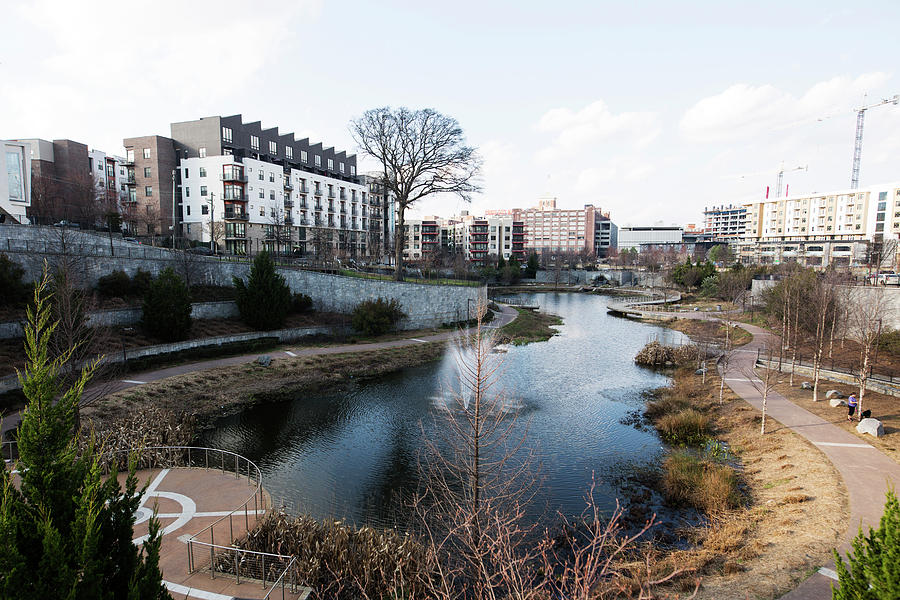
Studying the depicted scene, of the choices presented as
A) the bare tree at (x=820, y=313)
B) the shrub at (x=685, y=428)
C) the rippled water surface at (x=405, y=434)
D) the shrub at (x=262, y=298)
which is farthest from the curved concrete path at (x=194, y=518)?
the bare tree at (x=820, y=313)

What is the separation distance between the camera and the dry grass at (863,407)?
48.6 feet

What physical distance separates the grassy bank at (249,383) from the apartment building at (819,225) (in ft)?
244

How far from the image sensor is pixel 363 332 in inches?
1297

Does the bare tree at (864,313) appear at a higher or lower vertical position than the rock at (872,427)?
higher

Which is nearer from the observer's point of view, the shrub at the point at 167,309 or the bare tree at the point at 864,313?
the bare tree at the point at 864,313

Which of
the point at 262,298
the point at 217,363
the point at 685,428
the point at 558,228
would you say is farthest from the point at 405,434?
the point at 558,228

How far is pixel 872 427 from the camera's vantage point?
605 inches

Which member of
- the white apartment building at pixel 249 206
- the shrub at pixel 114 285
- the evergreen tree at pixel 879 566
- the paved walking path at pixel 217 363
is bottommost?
the paved walking path at pixel 217 363

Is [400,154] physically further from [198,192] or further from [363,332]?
[198,192]

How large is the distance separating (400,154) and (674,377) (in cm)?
2421

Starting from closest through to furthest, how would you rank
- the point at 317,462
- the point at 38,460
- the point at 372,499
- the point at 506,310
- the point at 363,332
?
the point at 38,460, the point at 372,499, the point at 317,462, the point at 363,332, the point at 506,310

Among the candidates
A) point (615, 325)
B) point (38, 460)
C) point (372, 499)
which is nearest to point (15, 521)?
point (38, 460)

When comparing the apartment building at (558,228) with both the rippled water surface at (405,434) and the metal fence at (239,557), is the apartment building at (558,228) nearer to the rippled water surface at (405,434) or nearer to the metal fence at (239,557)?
the rippled water surface at (405,434)

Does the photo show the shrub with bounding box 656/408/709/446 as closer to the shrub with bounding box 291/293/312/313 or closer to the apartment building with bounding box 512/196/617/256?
the shrub with bounding box 291/293/312/313
